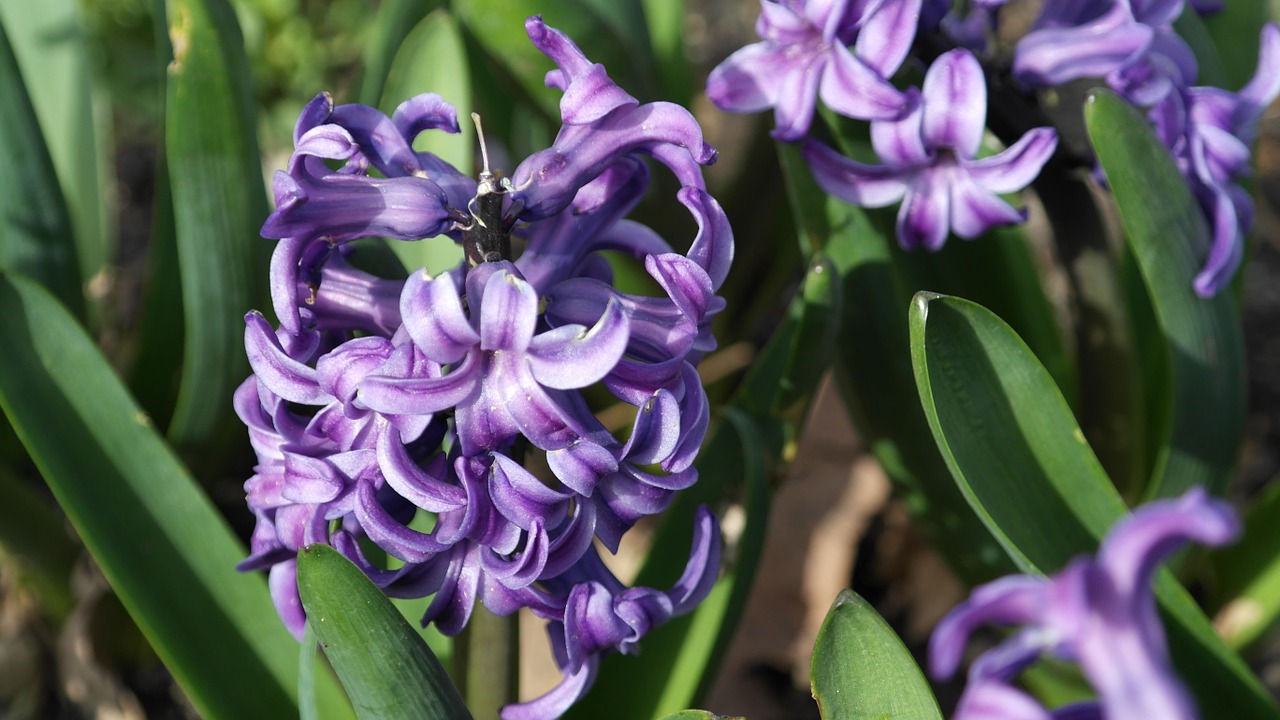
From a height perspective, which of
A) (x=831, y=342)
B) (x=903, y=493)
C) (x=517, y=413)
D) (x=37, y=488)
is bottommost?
(x=37, y=488)

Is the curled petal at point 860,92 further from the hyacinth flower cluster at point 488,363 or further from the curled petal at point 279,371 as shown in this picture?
the curled petal at point 279,371

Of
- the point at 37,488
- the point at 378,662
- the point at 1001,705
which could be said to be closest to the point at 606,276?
the point at 378,662

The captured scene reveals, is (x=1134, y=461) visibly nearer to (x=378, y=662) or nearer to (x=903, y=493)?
(x=903, y=493)

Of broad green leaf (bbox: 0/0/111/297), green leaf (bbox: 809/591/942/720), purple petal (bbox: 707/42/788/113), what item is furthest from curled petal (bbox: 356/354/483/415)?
broad green leaf (bbox: 0/0/111/297)

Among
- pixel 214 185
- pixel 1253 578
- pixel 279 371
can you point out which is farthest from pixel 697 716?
pixel 1253 578

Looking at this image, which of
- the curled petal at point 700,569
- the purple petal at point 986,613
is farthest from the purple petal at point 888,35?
the purple petal at point 986,613
